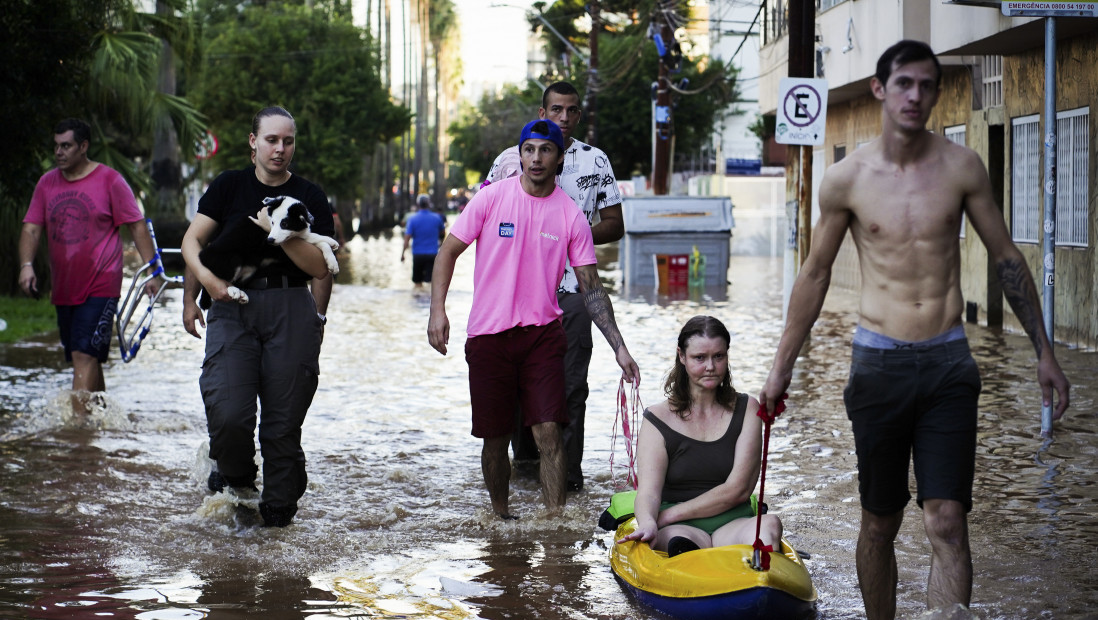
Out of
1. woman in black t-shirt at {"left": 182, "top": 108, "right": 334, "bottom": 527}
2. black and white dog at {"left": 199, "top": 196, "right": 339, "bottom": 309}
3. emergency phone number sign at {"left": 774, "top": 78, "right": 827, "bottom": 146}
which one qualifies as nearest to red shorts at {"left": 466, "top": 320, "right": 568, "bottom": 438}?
woman in black t-shirt at {"left": 182, "top": 108, "right": 334, "bottom": 527}

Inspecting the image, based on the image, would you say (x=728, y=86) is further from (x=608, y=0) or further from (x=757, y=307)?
(x=757, y=307)

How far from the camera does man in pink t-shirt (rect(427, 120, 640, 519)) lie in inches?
273

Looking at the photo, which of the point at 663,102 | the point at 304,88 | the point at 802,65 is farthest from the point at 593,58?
the point at 802,65

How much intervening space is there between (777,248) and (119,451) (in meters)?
31.4

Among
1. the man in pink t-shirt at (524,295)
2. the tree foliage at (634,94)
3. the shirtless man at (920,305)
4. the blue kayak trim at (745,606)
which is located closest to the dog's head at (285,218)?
the man in pink t-shirt at (524,295)

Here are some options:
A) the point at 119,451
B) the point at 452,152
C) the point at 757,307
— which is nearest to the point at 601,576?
the point at 119,451

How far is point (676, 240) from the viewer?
1057 inches

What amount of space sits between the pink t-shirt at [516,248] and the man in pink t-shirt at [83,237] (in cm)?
345

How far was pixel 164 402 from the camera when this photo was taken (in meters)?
11.5

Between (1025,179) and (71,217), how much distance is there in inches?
461

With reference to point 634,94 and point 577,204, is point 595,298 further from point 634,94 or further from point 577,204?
point 634,94

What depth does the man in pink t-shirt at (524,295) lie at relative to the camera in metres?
6.93

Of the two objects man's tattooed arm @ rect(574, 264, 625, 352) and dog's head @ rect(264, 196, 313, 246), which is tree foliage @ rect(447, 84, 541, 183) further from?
dog's head @ rect(264, 196, 313, 246)

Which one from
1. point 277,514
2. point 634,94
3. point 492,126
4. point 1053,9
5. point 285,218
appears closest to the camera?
point 285,218
